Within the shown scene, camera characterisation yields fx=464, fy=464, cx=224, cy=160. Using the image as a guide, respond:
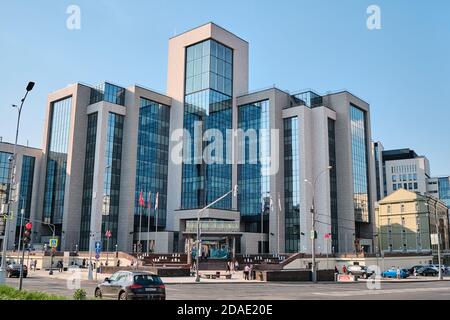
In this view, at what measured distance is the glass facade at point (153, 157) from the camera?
9106 centimetres

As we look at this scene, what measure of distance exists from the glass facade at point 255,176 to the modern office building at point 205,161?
0.22m

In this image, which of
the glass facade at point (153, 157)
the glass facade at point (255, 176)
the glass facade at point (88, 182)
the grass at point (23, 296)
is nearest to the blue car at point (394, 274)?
the glass facade at point (255, 176)

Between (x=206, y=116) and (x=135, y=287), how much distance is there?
76.8m

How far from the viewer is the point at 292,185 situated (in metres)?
89.4

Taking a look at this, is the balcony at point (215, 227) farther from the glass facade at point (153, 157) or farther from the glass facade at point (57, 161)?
the glass facade at point (57, 161)

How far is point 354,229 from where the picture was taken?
297 feet

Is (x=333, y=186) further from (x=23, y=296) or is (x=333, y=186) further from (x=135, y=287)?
(x=23, y=296)

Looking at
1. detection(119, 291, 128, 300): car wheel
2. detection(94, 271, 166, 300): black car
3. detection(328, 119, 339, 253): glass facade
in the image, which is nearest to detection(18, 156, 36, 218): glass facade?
detection(328, 119, 339, 253): glass facade

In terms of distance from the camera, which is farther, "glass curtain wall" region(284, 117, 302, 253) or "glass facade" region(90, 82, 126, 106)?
"glass facade" region(90, 82, 126, 106)

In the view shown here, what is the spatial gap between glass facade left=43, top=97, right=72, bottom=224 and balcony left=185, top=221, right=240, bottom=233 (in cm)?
2593

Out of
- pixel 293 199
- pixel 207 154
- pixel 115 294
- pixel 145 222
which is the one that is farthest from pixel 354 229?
pixel 115 294

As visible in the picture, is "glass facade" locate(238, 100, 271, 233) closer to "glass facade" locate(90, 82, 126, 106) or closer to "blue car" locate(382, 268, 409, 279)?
"glass facade" locate(90, 82, 126, 106)

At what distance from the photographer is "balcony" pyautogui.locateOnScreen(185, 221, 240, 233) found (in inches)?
3125
